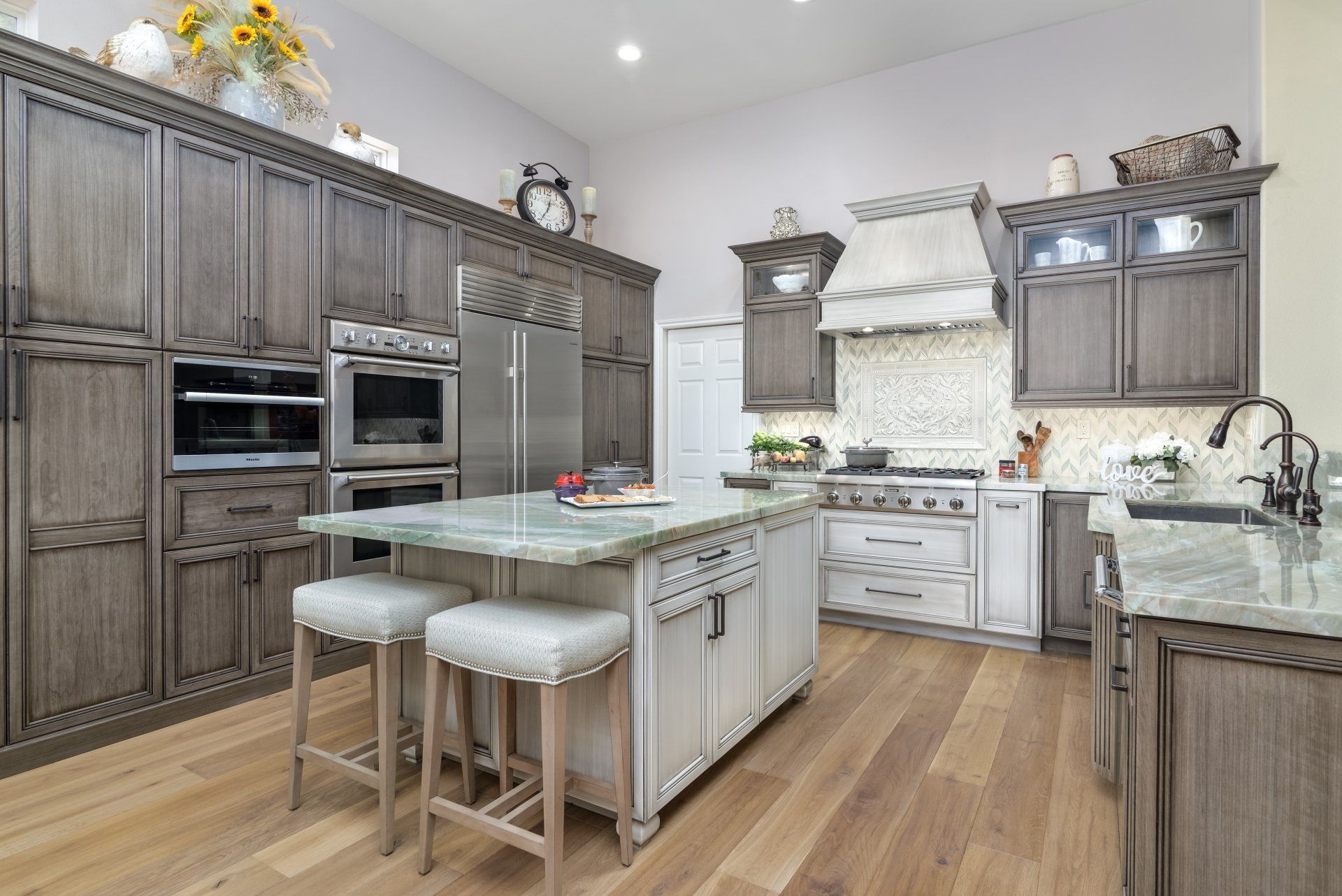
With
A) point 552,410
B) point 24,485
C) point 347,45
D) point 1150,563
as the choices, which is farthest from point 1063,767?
point 347,45

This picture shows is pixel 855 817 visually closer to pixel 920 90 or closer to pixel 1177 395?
pixel 1177 395

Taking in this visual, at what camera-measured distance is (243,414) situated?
297cm

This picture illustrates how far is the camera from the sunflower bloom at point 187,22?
288 cm

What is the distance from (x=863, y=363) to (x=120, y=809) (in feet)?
14.6

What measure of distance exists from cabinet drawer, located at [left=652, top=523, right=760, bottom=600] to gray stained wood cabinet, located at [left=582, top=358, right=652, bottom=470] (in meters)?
2.59

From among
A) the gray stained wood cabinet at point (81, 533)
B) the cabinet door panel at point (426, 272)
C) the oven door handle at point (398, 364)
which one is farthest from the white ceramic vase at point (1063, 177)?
the gray stained wood cabinet at point (81, 533)

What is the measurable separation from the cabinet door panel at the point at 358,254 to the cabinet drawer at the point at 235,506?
871 millimetres

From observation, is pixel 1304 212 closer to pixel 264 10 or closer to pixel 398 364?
pixel 398 364

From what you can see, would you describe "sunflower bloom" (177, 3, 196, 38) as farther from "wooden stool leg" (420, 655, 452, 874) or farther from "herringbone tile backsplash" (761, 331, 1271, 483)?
"herringbone tile backsplash" (761, 331, 1271, 483)

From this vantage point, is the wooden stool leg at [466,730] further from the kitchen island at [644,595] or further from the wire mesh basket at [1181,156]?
the wire mesh basket at [1181,156]

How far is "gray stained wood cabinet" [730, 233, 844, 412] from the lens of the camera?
465 cm

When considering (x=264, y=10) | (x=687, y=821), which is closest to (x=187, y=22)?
(x=264, y=10)

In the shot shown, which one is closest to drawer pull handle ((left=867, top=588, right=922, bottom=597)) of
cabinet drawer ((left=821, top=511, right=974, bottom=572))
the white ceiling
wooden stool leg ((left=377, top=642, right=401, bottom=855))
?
cabinet drawer ((left=821, top=511, right=974, bottom=572))

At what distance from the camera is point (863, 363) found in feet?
15.8
